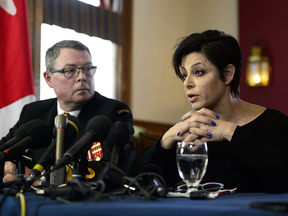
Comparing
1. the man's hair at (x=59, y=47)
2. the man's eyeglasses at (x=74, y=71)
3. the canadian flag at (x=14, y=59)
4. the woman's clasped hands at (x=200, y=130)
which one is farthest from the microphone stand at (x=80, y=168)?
the canadian flag at (x=14, y=59)

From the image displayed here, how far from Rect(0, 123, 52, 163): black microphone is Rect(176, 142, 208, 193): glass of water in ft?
1.45

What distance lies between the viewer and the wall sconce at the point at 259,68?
4203 millimetres

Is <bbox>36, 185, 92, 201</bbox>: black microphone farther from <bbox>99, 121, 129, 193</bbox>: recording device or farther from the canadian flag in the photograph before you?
the canadian flag

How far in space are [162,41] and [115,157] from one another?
4161mm

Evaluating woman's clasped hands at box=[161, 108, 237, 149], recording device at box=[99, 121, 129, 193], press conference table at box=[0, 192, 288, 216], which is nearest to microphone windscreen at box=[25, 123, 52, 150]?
recording device at box=[99, 121, 129, 193]

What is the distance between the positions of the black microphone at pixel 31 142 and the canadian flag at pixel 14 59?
5.59 ft

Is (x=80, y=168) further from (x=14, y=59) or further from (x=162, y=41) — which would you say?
(x=162, y=41)

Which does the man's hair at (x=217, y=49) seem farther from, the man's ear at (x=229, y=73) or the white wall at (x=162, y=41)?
the white wall at (x=162, y=41)

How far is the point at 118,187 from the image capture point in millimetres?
855

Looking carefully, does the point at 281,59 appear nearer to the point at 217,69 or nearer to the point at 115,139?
the point at 217,69

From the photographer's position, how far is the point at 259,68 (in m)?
4.21

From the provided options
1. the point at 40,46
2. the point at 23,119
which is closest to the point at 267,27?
the point at 40,46

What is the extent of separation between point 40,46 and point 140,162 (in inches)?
98.2

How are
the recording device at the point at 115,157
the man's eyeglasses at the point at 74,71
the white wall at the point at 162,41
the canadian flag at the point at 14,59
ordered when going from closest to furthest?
1. the recording device at the point at 115,157
2. the man's eyeglasses at the point at 74,71
3. the canadian flag at the point at 14,59
4. the white wall at the point at 162,41
